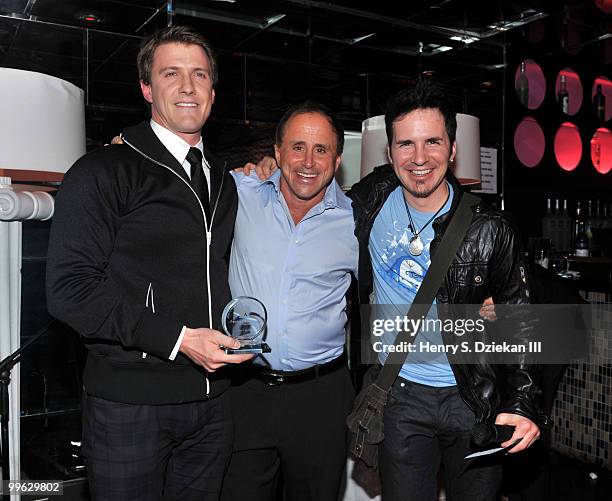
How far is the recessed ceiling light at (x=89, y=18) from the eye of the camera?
3.99 metres

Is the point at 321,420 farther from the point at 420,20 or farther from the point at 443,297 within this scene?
the point at 420,20

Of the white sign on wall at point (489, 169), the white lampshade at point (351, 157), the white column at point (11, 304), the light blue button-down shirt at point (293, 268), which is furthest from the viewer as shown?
the white sign on wall at point (489, 169)

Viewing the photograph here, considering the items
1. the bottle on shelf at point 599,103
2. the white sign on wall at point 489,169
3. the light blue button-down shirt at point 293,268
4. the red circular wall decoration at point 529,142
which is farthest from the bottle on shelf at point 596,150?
the light blue button-down shirt at point 293,268

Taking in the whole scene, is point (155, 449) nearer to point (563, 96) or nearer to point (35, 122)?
point (35, 122)

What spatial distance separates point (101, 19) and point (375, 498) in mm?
3445

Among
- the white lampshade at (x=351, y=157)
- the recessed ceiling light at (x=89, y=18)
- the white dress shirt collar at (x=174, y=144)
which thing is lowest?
the white dress shirt collar at (x=174, y=144)

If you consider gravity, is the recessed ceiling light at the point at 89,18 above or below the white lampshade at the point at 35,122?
above

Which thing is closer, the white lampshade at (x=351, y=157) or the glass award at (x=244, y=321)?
the glass award at (x=244, y=321)

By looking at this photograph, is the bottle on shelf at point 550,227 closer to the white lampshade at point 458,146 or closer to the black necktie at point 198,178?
the white lampshade at point 458,146

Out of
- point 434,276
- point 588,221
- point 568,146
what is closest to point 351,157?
point 588,221

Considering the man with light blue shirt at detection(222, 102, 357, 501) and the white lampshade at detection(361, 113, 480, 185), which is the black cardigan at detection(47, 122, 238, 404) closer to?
the man with light blue shirt at detection(222, 102, 357, 501)

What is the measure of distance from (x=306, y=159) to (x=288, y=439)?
996 millimetres

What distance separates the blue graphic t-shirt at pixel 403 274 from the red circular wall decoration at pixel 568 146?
5.02 metres

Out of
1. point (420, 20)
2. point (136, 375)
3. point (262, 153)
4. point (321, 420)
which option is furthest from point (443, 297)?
point (420, 20)
